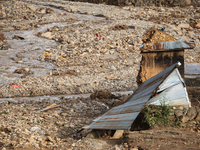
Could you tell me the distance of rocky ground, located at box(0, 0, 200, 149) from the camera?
3877mm

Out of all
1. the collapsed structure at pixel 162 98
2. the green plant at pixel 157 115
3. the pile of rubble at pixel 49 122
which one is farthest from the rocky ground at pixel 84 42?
the green plant at pixel 157 115

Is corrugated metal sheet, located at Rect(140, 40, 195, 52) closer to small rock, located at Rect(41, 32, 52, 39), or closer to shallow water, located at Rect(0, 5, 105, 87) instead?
shallow water, located at Rect(0, 5, 105, 87)

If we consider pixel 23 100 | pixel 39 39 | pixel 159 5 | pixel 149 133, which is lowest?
pixel 23 100

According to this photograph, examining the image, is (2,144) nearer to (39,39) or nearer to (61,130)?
(61,130)

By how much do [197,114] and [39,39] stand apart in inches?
386

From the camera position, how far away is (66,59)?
9812 millimetres

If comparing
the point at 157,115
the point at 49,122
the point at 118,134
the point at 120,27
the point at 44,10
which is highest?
the point at 44,10

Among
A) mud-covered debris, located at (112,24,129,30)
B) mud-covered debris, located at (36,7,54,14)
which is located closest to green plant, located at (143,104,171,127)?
mud-covered debris, located at (112,24,129,30)

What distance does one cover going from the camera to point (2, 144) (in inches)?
131

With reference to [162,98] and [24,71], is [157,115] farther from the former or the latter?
[24,71]

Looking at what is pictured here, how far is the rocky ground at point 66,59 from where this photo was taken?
3.88 m

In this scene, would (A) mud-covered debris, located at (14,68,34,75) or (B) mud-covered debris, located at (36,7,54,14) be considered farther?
(B) mud-covered debris, located at (36,7,54,14)

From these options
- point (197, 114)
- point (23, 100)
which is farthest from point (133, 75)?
point (197, 114)

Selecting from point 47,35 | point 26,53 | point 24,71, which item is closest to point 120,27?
point 47,35
